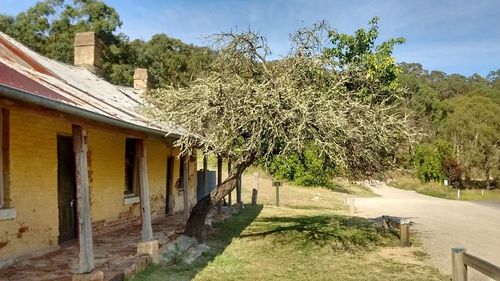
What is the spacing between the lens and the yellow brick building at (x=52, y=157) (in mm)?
6582

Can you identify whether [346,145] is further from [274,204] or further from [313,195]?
[313,195]

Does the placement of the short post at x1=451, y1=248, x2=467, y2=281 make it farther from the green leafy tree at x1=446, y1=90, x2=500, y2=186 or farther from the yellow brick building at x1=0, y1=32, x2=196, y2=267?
the green leafy tree at x1=446, y1=90, x2=500, y2=186

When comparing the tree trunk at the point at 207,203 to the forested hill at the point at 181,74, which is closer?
the tree trunk at the point at 207,203

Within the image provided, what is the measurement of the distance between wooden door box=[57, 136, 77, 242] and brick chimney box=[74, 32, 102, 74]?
6.68 metres

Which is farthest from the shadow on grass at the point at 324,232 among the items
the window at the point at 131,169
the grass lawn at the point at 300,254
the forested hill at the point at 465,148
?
the forested hill at the point at 465,148

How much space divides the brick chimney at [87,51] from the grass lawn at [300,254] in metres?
6.48

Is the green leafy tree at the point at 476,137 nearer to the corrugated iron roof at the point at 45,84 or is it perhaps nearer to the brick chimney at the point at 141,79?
the brick chimney at the point at 141,79

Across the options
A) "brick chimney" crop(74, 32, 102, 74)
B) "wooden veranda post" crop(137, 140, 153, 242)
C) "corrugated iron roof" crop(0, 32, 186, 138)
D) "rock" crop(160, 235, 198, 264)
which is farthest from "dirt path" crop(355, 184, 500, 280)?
"brick chimney" crop(74, 32, 102, 74)

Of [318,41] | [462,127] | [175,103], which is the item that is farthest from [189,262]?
[462,127]

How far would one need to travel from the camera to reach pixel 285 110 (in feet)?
30.9

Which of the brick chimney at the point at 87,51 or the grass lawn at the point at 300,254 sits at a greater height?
the brick chimney at the point at 87,51

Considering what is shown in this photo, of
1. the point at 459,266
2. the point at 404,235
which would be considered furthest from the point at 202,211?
the point at 459,266

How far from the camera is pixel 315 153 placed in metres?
10.7

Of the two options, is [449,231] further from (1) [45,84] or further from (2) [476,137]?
(2) [476,137]
